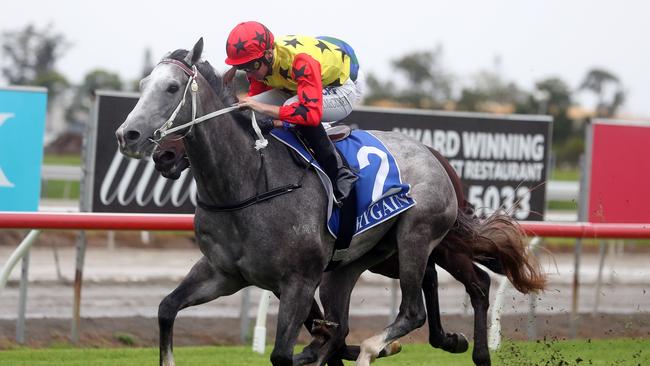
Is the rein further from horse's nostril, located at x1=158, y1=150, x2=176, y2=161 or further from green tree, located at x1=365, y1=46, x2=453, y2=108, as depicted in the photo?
green tree, located at x1=365, y1=46, x2=453, y2=108

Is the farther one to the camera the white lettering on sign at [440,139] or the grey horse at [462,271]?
the white lettering on sign at [440,139]

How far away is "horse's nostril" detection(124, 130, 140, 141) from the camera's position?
173 inches

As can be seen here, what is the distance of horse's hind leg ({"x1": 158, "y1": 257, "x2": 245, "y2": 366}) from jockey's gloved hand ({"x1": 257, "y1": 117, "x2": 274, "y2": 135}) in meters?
0.68

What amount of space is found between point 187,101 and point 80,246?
10.6 feet

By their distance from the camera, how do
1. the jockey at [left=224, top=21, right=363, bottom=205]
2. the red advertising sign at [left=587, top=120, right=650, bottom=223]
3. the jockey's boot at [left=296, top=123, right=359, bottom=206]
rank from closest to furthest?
the jockey at [left=224, top=21, right=363, bottom=205] < the jockey's boot at [left=296, top=123, right=359, bottom=206] < the red advertising sign at [left=587, top=120, right=650, bottom=223]

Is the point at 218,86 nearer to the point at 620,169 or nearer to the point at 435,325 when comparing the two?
the point at 435,325

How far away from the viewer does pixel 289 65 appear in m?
5.12

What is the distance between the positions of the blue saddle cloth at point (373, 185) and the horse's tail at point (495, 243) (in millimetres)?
570

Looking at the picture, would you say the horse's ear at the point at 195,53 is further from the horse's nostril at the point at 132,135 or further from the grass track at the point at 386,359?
the grass track at the point at 386,359

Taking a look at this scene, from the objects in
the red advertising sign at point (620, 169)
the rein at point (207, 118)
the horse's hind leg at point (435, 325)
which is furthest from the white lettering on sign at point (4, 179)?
the red advertising sign at point (620, 169)

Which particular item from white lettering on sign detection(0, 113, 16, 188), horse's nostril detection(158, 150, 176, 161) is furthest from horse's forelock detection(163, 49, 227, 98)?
white lettering on sign detection(0, 113, 16, 188)

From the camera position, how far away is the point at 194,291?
515cm

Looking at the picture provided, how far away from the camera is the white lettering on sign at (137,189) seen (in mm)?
7723

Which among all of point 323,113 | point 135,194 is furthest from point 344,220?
point 135,194
